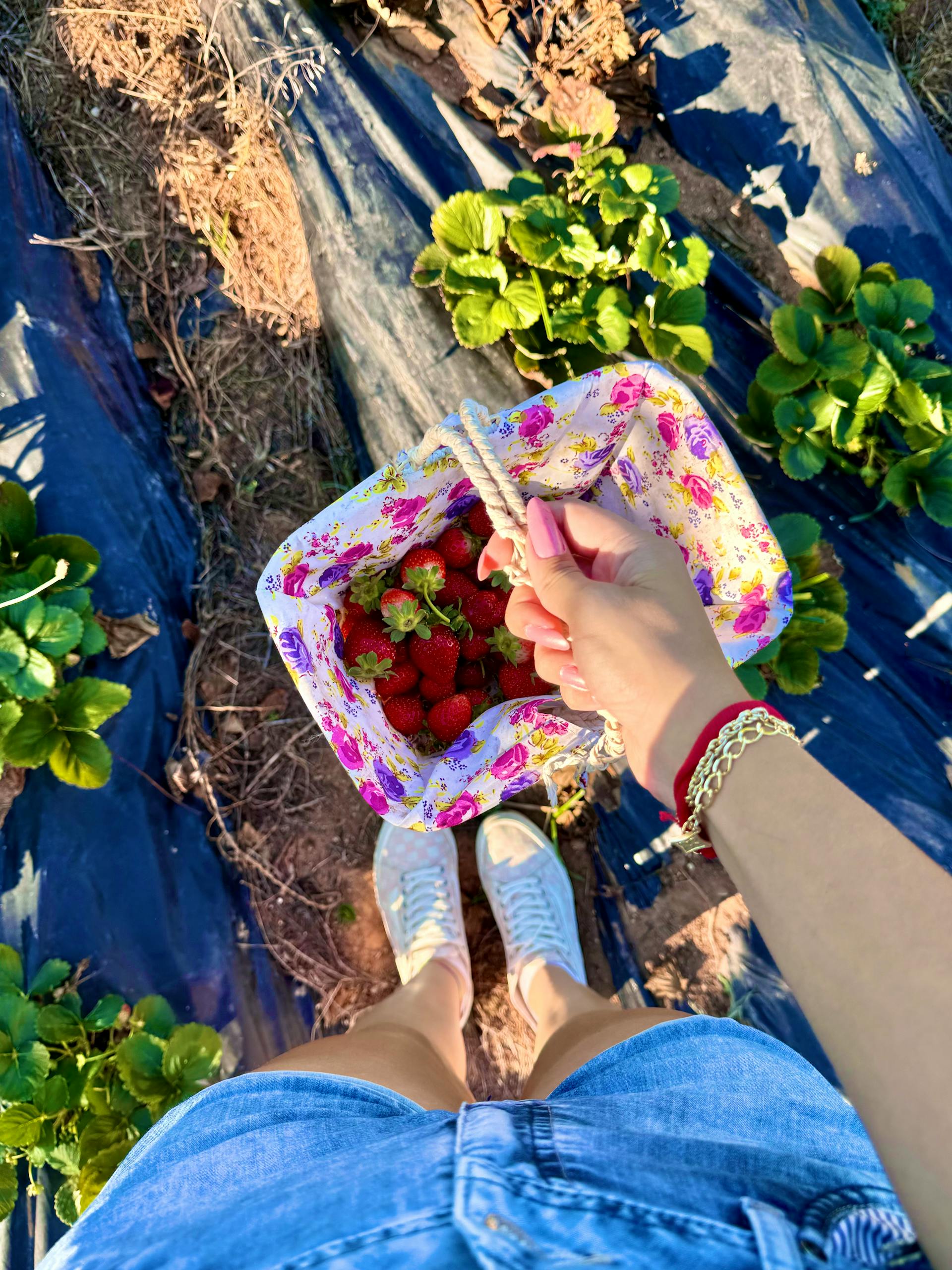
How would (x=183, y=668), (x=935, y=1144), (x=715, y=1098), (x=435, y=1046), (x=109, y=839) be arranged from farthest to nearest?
(x=183, y=668), (x=109, y=839), (x=435, y=1046), (x=715, y=1098), (x=935, y=1144)

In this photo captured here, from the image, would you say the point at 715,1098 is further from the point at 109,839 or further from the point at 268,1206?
the point at 109,839

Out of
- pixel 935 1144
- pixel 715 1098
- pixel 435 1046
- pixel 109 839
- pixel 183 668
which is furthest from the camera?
pixel 183 668

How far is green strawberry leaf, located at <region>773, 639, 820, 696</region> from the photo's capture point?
55.2 inches

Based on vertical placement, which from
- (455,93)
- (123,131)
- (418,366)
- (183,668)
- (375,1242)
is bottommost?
(375,1242)

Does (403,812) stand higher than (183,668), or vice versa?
(183,668)

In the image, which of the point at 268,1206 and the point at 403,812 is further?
the point at 403,812

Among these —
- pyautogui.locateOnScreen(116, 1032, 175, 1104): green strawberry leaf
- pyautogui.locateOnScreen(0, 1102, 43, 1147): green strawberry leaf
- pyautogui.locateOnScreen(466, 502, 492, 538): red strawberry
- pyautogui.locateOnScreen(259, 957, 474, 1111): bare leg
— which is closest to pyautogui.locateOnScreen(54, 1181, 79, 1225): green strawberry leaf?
pyautogui.locateOnScreen(0, 1102, 43, 1147): green strawberry leaf

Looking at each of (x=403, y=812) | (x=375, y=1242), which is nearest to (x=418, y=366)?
(x=403, y=812)

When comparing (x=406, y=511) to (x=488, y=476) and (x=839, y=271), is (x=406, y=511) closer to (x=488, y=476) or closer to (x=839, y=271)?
(x=488, y=476)

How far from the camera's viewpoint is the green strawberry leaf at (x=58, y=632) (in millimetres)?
1288

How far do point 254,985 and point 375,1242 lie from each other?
106 centimetres

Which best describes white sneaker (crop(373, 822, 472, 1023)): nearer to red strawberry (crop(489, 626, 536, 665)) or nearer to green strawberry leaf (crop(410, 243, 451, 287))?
red strawberry (crop(489, 626, 536, 665))

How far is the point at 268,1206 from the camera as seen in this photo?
594 millimetres

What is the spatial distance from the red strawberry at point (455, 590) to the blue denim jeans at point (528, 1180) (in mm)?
751
